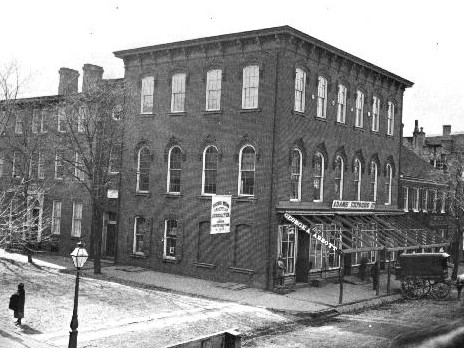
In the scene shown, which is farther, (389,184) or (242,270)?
(389,184)

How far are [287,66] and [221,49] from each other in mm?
3503

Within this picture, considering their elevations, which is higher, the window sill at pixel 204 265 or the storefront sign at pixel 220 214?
the storefront sign at pixel 220 214

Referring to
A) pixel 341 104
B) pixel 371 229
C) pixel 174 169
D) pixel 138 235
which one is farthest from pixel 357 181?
pixel 138 235

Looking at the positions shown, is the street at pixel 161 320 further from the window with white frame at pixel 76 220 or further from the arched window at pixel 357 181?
the window with white frame at pixel 76 220

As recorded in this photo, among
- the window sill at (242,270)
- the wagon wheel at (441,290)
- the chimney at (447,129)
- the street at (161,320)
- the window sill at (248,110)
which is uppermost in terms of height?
the chimney at (447,129)

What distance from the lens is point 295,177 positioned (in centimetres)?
2581

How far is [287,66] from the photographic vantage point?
24188 millimetres

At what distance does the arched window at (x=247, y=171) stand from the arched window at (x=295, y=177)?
6.55ft

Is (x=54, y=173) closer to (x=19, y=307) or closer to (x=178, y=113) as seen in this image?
(x=178, y=113)

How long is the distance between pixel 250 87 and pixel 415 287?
39.8 ft

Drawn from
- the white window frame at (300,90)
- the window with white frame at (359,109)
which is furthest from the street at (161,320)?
the window with white frame at (359,109)

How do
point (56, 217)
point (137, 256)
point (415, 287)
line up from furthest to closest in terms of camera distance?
1. point (56, 217)
2. point (137, 256)
3. point (415, 287)

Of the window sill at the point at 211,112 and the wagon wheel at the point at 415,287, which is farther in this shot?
the window sill at the point at 211,112

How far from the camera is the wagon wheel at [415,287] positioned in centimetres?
2477
